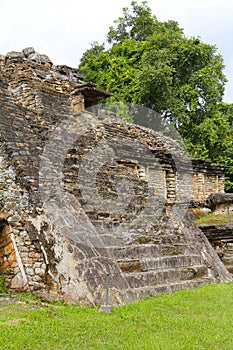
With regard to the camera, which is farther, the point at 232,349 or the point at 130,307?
the point at 130,307

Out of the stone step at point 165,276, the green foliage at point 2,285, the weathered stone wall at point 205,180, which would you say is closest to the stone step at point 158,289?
the stone step at point 165,276

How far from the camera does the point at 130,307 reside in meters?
7.33

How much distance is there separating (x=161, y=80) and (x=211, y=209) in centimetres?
879

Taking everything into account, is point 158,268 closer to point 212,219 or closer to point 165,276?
point 165,276

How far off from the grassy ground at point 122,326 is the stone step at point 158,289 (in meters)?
0.28

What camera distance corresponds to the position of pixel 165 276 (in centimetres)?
930

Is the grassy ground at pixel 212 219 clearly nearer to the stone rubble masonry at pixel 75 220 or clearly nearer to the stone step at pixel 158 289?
the stone rubble masonry at pixel 75 220

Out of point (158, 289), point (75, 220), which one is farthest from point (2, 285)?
point (158, 289)

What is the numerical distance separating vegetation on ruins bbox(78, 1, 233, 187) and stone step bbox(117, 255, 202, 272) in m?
16.2

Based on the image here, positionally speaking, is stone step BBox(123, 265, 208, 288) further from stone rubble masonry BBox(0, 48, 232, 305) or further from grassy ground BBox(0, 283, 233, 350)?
grassy ground BBox(0, 283, 233, 350)

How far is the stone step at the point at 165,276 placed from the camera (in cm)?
859

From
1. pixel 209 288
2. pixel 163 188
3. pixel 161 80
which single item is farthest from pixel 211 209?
pixel 209 288

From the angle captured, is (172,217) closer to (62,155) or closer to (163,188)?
(62,155)

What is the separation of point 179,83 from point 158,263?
20.1 metres
